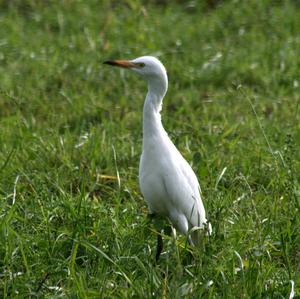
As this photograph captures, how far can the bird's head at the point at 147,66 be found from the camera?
16.8ft

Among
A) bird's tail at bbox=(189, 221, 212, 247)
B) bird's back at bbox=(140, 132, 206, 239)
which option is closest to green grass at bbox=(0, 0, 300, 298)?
bird's tail at bbox=(189, 221, 212, 247)

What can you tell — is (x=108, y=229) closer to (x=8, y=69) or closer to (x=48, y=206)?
(x=48, y=206)

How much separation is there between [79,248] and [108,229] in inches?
8.1

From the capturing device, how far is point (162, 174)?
16.1ft

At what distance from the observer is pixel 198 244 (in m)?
4.98

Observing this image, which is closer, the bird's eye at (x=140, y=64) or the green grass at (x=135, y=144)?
the green grass at (x=135, y=144)

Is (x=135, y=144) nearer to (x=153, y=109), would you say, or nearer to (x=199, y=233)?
(x=153, y=109)

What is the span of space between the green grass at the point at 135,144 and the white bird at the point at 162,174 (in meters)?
0.13

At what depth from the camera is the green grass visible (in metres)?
4.73

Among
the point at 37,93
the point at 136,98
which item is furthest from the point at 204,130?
the point at 37,93

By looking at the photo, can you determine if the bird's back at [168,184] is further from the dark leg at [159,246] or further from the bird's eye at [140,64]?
the bird's eye at [140,64]

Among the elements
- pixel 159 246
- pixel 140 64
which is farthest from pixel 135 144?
pixel 159 246

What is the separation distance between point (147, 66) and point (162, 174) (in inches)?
24.5

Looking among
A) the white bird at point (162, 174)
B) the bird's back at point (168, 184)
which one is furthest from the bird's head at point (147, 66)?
the bird's back at point (168, 184)
